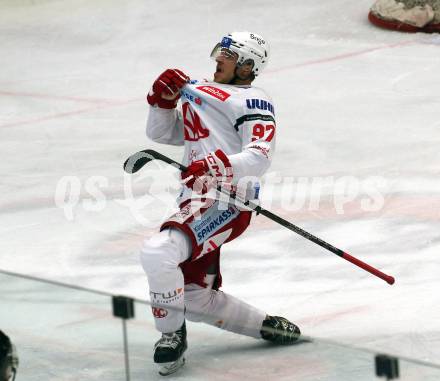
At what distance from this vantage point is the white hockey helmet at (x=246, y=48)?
4.86 meters

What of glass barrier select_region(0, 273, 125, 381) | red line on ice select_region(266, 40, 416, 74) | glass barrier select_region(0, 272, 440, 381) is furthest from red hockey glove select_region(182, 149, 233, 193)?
red line on ice select_region(266, 40, 416, 74)

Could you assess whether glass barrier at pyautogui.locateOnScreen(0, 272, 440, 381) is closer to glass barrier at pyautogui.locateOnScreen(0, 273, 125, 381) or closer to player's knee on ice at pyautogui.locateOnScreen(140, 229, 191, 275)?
glass barrier at pyautogui.locateOnScreen(0, 273, 125, 381)

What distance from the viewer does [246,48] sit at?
4.86m

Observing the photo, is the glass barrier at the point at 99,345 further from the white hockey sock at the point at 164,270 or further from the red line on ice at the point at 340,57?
the red line on ice at the point at 340,57

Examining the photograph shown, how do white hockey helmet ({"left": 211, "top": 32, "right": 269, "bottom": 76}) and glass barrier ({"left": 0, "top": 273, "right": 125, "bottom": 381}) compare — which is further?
white hockey helmet ({"left": 211, "top": 32, "right": 269, "bottom": 76})

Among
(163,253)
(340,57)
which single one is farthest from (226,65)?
(340,57)

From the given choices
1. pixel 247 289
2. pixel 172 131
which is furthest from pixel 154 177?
pixel 172 131

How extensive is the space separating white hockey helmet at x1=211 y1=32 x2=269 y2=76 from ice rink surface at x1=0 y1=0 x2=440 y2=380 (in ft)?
3.75

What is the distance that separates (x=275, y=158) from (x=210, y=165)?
3374mm

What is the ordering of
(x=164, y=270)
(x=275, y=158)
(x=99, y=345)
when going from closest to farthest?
(x=99, y=345) < (x=164, y=270) < (x=275, y=158)

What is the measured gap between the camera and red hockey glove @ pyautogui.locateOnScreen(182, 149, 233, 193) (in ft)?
14.7

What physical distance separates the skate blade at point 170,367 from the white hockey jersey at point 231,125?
2.84 ft

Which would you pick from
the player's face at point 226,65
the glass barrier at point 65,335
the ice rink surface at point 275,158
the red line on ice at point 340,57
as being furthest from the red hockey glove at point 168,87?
the red line on ice at point 340,57

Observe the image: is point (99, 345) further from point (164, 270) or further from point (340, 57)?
point (340, 57)
